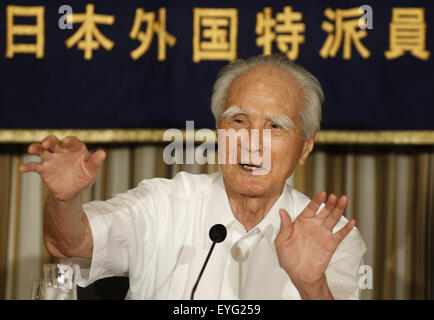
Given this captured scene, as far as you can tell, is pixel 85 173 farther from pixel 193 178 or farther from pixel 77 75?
pixel 77 75

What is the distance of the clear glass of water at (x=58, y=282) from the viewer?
3.87 feet

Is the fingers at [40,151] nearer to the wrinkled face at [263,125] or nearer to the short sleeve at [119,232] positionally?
the short sleeve at [119,232]

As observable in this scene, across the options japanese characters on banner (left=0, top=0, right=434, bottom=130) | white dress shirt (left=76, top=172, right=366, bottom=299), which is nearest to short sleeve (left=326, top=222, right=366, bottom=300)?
white dress shirt (left=76, top=172, right=366, bottom=299)

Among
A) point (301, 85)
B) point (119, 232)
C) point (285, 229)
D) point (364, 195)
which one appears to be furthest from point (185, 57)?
point (285, 229)

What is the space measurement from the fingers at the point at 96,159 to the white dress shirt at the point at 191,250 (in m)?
0.28

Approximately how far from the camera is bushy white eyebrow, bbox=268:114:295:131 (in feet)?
4.96

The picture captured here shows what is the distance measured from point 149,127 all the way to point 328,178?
0.80 meters

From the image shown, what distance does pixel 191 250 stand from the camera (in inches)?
60.9

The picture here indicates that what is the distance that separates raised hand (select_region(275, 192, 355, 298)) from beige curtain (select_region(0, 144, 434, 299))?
1342mm

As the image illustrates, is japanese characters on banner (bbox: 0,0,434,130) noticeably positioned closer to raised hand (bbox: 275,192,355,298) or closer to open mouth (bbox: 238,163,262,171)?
open mouth (bbox: 238,163,262,171)

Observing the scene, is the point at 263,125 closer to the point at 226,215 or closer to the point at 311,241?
the point at 226,215

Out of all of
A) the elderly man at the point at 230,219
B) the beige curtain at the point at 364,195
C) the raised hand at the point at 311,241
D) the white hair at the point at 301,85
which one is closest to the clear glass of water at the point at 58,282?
the elderly man at the point at 230,219

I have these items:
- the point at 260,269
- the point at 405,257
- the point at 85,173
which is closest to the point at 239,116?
the point at 260,269

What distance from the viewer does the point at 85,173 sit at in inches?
45.2
